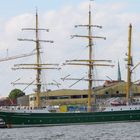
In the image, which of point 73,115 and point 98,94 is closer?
point 73,115

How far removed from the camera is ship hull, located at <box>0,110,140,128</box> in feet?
419

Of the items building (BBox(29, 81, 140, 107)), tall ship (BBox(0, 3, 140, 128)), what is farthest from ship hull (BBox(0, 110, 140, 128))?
building (BBox(29, 81, 140, 107))

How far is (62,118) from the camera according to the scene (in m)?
130

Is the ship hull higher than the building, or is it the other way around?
the building

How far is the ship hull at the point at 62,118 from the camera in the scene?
419ft

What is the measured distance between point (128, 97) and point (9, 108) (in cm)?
2136

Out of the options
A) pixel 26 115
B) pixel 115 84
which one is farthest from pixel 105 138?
pixel 115 84

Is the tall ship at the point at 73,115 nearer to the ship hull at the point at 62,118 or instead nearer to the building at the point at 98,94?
the ship hull at the point at 62,118

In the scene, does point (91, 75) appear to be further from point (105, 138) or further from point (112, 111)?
point (105, 138)

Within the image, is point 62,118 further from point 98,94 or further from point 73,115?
point 98,94

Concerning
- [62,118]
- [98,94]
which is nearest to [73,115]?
[62,118]

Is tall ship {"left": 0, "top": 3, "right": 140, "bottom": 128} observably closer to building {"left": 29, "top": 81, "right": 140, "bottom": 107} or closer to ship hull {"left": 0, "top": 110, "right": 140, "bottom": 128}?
ship hull {"left": 0, "top": 110, "right": 140, "bottom": 128}

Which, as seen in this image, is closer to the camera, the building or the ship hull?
the ship hull

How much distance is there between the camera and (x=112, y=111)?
130 m
